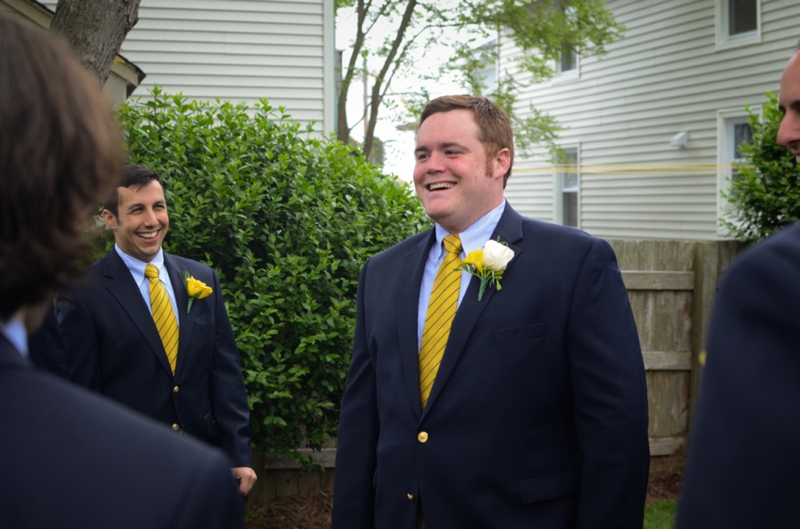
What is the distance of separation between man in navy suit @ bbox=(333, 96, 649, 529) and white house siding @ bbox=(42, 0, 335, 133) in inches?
357

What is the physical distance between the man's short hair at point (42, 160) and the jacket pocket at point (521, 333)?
6.39 ft

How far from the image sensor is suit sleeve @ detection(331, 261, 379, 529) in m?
3.22

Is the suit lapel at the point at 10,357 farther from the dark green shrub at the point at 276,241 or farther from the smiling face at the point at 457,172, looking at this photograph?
the dark green shrub at the point at 276,241

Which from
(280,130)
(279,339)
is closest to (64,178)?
(279,339)

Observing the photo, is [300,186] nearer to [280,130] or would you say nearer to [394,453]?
[280,130]

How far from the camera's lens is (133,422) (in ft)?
3.52

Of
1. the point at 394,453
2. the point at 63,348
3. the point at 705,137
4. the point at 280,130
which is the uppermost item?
the point at 705,137

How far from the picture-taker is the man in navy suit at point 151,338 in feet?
12.3

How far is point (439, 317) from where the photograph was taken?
3.05 metres

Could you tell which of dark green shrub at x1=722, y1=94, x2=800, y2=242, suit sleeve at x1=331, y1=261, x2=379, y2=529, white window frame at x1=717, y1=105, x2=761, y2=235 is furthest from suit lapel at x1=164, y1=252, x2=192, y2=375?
white window frame at x1=717, y1=105, x2=761, y2=235

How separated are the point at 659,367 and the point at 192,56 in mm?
8352

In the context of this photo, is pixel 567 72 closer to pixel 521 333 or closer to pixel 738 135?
pixel 738 135

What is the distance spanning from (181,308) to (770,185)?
6.22 m

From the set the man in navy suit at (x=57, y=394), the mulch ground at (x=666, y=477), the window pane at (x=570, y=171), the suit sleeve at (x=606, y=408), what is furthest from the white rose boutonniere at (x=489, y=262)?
the window pane at (x=570, y=171)
